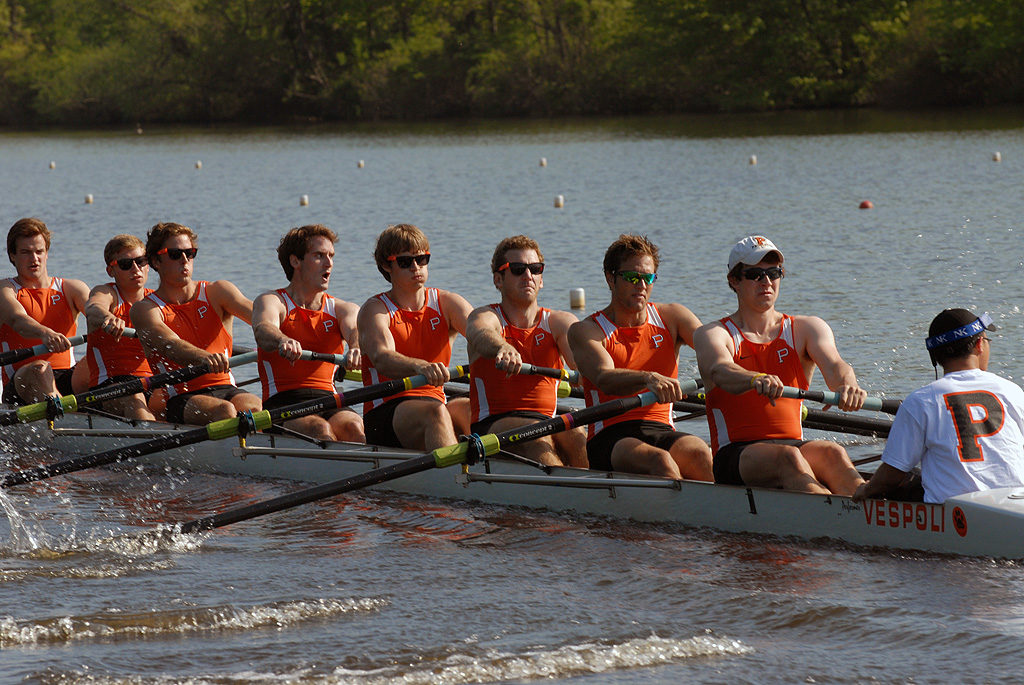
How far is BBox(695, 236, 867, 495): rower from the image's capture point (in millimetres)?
6262

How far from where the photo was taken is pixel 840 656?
518 centimetres

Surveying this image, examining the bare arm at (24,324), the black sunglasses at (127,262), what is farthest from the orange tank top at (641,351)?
the bare arm at (24,324)

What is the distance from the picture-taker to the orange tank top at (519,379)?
744cm

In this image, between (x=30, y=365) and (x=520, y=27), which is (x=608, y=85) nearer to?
(x=520, y=27)

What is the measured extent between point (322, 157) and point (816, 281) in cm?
2978

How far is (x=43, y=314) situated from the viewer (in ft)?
32.3

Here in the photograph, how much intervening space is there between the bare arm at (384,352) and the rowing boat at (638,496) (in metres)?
0.48

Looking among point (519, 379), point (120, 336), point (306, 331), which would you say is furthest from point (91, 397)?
point (519, 379)

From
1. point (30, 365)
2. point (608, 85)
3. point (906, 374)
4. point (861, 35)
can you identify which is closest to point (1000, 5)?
point (861, 35)

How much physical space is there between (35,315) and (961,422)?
695cm

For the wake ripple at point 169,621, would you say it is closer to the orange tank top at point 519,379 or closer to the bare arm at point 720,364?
the orange tank top at point 519,379

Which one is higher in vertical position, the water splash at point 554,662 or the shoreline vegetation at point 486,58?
the shoreline vegetation at point 486,58

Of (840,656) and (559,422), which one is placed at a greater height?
(559,422)

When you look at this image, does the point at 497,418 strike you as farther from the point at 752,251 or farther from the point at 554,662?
the point at 554,662
